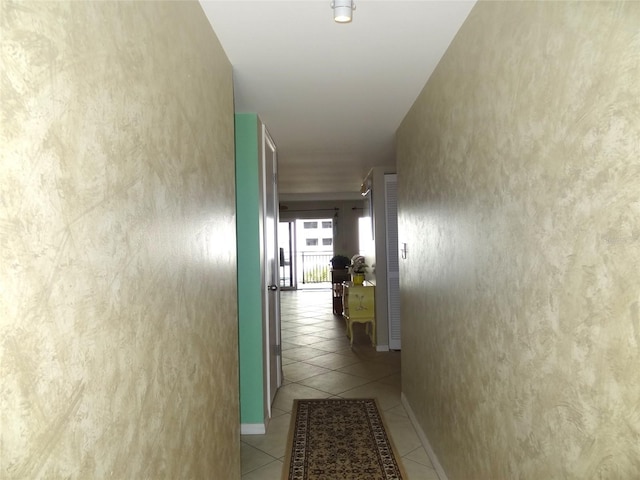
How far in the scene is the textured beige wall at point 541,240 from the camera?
96cm

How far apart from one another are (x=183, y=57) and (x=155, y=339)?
90 centimetres

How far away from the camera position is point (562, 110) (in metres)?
1.16

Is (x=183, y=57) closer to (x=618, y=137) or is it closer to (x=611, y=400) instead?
(x=618, y=137)

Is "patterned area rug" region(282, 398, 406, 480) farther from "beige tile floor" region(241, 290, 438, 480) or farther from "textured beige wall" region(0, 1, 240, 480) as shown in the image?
"textured beige wall" region(0, 1, 240, 480)

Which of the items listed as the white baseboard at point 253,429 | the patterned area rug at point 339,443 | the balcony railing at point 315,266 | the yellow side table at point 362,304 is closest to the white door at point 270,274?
the white baseboard at point 253,429

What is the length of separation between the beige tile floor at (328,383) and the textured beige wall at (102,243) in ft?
4.76

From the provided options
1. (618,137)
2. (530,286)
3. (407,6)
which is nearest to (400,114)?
(407,6)

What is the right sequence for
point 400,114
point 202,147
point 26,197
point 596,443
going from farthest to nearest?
1. point 400,114
2. point 202,147
3. point 596,443
4. point 26,197

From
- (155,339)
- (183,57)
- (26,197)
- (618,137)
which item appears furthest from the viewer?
(183,57)

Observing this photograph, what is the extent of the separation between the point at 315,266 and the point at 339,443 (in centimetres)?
990

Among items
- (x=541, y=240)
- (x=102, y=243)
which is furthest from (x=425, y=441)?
(x=102, y=243)

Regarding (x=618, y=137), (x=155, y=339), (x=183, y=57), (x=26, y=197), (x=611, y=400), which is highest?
(x=183, y=57)

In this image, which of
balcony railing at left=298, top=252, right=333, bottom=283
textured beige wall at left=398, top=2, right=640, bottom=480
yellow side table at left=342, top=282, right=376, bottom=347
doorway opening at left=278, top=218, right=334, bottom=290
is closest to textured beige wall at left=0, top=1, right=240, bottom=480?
textured beige wall at left=398, top=2, right=640, bottom=480

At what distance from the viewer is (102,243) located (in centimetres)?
88
